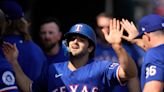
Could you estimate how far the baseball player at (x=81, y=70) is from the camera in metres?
6.26

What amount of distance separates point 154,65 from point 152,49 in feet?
0.69

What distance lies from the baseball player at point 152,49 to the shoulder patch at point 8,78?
132 cm

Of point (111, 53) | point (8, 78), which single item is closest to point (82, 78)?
point (8, 78)

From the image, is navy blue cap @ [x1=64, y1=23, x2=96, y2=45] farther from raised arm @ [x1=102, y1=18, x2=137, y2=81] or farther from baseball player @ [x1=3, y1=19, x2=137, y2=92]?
raised arm @ [x1=102, y1=18, x2=137, y2=81]

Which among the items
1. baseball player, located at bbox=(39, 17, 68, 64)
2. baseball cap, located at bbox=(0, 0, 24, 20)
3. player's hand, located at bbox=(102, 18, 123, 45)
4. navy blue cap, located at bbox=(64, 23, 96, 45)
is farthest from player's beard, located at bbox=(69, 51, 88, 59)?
baseball player, located at bbox=(39, 17, 68, 64)

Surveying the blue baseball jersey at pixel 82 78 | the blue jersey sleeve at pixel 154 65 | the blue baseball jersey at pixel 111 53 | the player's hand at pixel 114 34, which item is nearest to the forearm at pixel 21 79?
the blue baseball jersey at pixel 82 78

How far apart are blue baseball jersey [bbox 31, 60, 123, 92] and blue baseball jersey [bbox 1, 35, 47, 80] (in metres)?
0.53

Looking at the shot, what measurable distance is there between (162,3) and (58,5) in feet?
7.40

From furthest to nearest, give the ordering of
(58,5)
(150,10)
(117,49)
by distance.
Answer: (150,10) → (58,5) → (117,49)

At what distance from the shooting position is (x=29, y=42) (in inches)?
289

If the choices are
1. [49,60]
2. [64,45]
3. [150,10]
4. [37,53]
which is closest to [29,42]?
[37,53]

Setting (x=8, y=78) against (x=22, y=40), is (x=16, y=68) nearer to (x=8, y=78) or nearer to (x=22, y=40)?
(x=22, y=40)

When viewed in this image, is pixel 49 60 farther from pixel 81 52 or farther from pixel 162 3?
pixel 162 3

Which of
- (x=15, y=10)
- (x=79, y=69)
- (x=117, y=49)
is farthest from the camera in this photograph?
(x=15, y=10)
